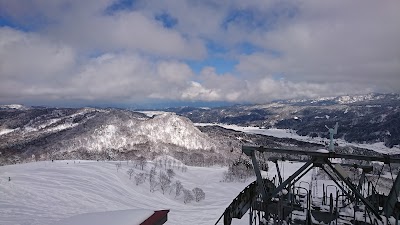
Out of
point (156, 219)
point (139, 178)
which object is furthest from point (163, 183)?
point (156, 219)

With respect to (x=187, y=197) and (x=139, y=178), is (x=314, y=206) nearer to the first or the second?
(x=187, y=197)

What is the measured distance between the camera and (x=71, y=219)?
8.33m

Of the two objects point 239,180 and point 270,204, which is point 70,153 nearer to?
point 239,180

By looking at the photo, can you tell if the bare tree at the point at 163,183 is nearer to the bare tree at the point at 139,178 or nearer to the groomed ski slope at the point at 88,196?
the groomed ski slope at the point at 88,196

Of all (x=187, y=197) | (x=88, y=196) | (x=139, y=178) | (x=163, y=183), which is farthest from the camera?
(x=163, y=183)

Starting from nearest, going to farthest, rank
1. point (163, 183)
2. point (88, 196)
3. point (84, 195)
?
point (84, 195)
point (88, 196)
point (163, 183)

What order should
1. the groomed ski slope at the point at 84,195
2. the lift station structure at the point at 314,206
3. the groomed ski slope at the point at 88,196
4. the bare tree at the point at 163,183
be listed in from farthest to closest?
the bare tree at the point at 163,183 → the groomed ski slope at the point at 84,195 → the groomed ski slope at the point at 88,196 → the lift station structure at the point at 314,206

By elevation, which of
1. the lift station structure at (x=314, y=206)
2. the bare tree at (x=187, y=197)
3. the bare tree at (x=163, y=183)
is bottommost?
the bare tree at (x=187, y=197)

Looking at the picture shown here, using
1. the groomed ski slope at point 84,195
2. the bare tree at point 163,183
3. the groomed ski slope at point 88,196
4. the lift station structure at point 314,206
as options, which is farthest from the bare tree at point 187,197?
the lift station structure at point 314,206

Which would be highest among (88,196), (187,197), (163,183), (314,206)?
(314,206)

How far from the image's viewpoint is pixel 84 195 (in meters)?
66.1

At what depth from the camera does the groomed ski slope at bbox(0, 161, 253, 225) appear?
1640 inches

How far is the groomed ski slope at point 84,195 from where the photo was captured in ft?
137

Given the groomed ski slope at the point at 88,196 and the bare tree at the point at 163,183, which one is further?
the bare tree at the point at 163,183
